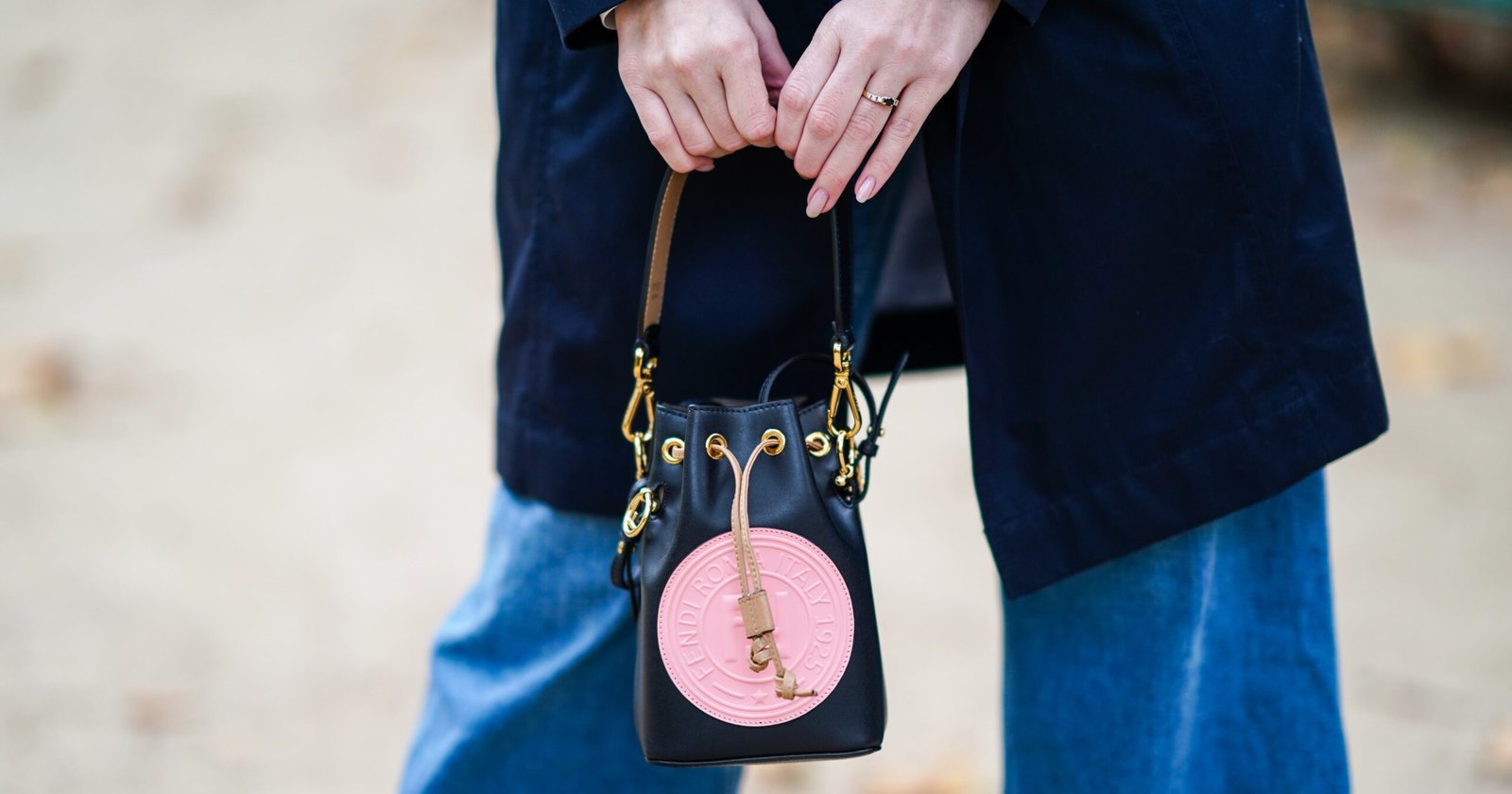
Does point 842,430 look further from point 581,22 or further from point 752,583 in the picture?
A: point 581,22

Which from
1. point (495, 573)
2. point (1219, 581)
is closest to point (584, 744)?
point (495, 573)

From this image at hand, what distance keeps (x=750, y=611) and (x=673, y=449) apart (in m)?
0.12

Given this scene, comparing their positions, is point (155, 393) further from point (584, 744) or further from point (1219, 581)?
point (1219, 581)

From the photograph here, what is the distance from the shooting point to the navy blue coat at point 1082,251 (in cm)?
83

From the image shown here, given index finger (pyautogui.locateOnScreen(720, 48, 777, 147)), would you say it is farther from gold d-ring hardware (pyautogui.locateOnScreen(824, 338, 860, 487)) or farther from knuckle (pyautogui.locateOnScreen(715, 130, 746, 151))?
gold d-ring hardware (pyautogui.locateOnScreen(824, 338, 860, 487))

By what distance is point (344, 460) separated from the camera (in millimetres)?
2416

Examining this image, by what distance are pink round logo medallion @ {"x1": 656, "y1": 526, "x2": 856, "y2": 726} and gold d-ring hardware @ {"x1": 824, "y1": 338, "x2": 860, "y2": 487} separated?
0.19ft

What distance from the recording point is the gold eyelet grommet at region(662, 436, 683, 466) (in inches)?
33.4

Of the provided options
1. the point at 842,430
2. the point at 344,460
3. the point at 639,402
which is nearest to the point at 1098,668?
the point at 842,430

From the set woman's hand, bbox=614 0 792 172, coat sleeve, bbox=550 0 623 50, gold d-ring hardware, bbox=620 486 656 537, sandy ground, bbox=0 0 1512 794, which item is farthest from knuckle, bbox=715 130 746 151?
sandy ground, bbox=0 0 1512 794

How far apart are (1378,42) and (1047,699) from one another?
4.07m

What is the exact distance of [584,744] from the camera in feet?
3.36

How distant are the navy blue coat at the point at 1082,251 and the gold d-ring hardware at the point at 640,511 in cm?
12

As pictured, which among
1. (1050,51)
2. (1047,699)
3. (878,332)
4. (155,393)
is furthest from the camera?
(155,393)
